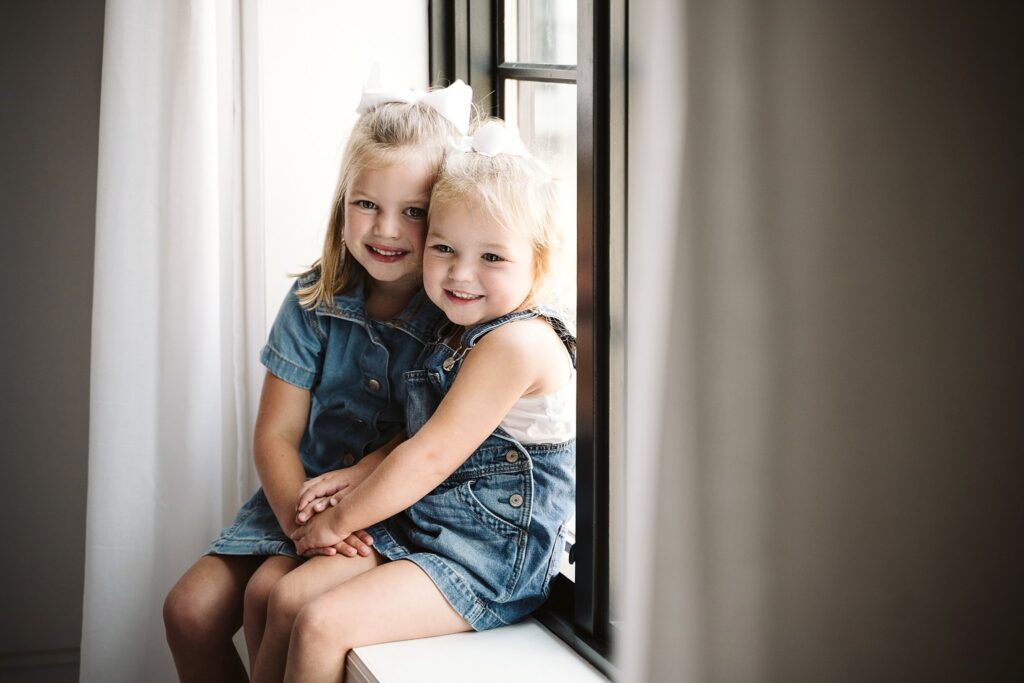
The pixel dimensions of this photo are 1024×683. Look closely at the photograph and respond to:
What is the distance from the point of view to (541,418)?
3.95 feet

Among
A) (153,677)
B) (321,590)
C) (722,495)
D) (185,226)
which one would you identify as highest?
(185,226)

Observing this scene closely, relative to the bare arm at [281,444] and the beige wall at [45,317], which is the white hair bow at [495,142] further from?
the beige wall at [45,317]

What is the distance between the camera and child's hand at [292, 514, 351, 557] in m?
1.22

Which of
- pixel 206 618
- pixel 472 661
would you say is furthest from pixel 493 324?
pixel 206 618

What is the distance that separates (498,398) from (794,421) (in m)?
0.64

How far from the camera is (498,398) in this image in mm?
1138

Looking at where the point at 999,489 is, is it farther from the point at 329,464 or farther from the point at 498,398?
the point at 329,464

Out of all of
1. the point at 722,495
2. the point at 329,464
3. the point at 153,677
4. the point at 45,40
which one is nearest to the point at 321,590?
the point at 329,464

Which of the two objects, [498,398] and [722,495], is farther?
[498,398]

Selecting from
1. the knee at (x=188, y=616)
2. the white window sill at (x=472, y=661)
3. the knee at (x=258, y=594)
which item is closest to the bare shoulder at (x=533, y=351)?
the white window sill at (x=472, y=661)

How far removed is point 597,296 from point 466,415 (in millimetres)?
211

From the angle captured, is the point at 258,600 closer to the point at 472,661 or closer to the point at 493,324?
the point at 472,661

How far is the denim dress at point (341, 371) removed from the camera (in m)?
1.36

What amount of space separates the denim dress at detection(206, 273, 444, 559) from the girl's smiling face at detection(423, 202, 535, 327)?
0.52ft
